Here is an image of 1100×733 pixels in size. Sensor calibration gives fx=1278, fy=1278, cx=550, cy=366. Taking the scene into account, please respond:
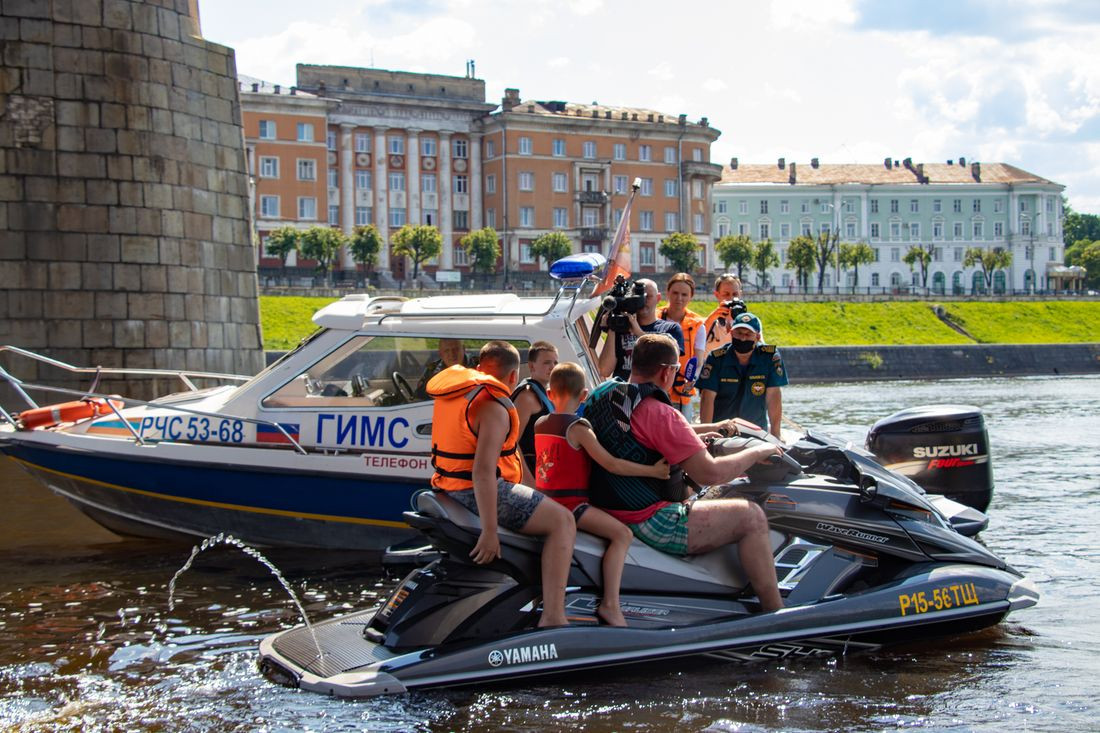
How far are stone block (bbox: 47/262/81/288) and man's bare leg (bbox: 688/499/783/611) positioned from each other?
1337cm

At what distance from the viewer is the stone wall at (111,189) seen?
58.1 ft

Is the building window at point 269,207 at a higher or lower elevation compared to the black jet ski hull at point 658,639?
higher

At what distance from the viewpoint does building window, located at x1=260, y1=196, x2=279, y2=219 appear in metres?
88.5

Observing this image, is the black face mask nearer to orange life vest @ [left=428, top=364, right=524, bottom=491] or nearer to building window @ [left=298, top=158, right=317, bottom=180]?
orange life vest @ [left=428, top=364, right=524, bottom=491]

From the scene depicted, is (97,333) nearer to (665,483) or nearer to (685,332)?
(685,332)

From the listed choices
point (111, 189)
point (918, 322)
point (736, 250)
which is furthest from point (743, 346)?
point (736, 250)

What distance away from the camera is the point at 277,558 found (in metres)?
10.8

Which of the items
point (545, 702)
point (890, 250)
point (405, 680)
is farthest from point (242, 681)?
point (890, 250)

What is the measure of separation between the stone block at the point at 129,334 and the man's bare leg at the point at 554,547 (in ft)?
42.6

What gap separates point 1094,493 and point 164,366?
12885mm

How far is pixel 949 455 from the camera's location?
10273 millimetres

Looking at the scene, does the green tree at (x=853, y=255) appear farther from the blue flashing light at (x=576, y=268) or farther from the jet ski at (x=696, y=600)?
the jet ski at (x=696, y=600)

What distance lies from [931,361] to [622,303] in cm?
5758

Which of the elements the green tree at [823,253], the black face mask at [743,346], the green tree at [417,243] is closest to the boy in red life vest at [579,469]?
the black face mask at [743,346]
